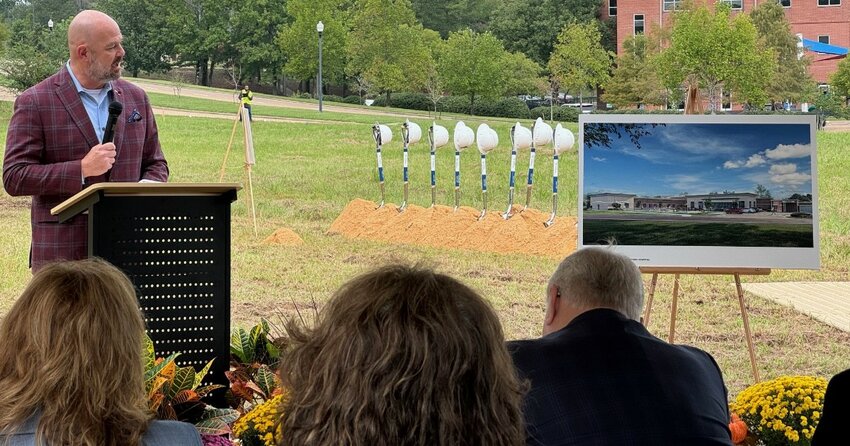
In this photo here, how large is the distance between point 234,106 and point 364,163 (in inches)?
44.6

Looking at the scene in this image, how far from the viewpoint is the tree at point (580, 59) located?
843 cm

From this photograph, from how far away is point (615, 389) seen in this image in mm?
2090

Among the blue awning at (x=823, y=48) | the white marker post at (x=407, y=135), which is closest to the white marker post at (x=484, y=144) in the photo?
the white marker post at (x=407, y=135)

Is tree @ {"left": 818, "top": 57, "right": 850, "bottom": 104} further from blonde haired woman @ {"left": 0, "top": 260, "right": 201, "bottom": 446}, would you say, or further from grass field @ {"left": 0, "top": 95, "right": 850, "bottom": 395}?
blonde haired woman @ {"left": 0, "top": 260, "right": 201, "bottom": 446}

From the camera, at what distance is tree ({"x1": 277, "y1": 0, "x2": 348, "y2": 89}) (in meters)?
8.60

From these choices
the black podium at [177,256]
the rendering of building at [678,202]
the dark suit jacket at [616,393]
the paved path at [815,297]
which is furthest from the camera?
the paved path at [815,297]

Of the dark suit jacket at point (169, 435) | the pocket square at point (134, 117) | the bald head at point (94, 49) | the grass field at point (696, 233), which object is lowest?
the dark suit jacket at point (169, 435)

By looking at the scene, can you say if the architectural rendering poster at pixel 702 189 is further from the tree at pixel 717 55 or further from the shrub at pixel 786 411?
the tree at pixel 717 55

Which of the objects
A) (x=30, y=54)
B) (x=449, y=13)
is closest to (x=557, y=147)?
(x=449, y=13)

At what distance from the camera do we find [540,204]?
8789 millimetres

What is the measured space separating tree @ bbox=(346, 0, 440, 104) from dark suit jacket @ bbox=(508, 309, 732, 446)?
22.0 ft

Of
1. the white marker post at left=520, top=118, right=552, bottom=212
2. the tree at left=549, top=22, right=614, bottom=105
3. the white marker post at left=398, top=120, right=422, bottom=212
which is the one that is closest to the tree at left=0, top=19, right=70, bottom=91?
the white marker post at left=398, top=120, right=422, bottom=212

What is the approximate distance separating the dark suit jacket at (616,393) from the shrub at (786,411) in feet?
3.30

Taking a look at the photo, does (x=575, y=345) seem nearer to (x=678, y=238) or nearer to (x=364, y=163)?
(x=678, y=238)
